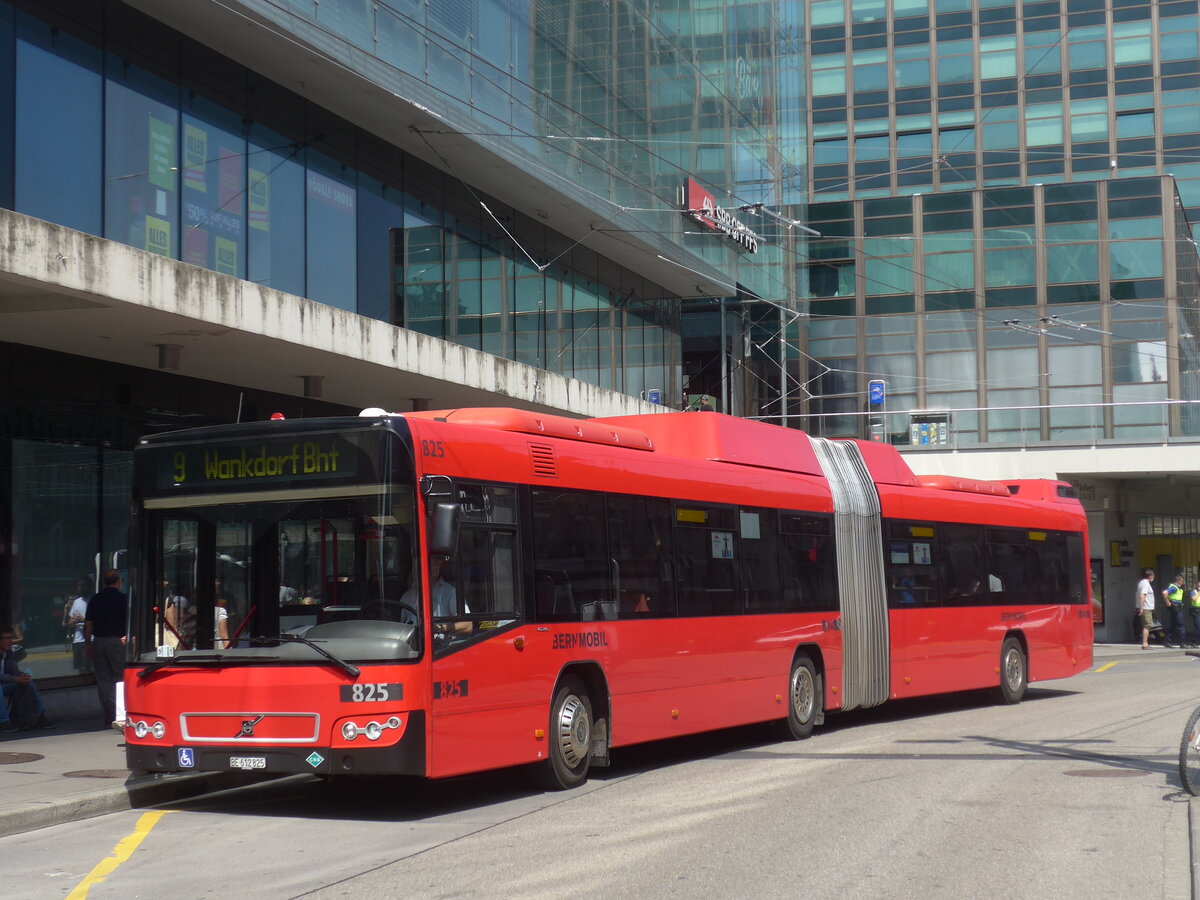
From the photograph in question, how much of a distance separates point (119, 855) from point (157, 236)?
9552mm

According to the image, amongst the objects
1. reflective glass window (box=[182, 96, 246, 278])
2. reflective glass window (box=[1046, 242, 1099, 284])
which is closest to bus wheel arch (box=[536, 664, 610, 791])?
reflective glass window (box=[182, 96, 246, 278])

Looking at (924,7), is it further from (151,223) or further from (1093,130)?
Result: (151,223)

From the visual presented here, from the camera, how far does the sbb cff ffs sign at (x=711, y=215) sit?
101 feet

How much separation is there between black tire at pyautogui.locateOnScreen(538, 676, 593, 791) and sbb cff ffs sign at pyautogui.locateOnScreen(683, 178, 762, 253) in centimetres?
2010

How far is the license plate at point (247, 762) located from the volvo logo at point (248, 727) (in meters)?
0.15

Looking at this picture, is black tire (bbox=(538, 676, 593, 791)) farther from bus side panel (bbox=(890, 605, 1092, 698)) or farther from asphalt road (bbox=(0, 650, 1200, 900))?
bus side panel (bbox=(890, 605, 1092, 698))

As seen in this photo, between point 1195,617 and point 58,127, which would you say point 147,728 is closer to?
point 58,127

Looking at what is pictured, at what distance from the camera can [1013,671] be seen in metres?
20.2

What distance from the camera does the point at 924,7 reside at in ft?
226

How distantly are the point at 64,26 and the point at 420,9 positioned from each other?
20.9 feet

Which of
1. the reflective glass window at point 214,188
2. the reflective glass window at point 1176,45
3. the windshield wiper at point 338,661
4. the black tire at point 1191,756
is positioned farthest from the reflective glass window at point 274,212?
the reflective glass window at point 1176,45

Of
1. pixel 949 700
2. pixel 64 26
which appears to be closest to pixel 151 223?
pixel 64 26

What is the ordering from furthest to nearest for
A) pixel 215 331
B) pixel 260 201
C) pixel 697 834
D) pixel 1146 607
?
pixel 1146 607
pixel 260 201
pixel 215 331
pixel 697 834

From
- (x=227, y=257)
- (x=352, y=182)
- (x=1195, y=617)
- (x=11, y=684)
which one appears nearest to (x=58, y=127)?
(x=227, y=257)
